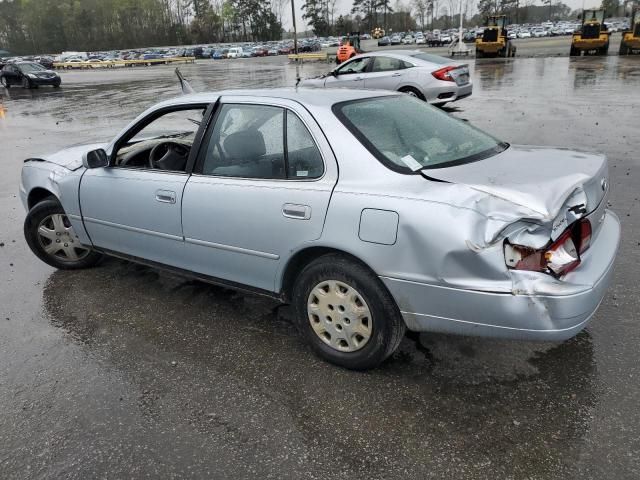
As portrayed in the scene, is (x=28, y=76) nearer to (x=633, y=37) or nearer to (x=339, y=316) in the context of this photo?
(x=339, y=316)

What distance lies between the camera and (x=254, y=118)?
342 cm

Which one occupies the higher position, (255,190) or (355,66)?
(255,190)

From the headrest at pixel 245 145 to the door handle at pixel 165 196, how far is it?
0.48 metres

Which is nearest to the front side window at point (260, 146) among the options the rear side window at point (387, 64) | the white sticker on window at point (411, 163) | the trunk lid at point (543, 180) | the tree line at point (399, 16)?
the white sticker on window at point (411, 163)

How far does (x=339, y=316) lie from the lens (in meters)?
2.99

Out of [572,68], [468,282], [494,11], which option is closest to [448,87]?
[468,282]

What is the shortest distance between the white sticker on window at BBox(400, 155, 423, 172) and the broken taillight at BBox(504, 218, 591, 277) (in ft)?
2.26

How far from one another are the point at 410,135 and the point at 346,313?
1.19 meters

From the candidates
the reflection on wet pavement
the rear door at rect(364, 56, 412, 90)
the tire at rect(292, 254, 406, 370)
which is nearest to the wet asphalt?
the reflection on wet pavement

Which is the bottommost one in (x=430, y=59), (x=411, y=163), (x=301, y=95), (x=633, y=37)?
(x=633, y=37)

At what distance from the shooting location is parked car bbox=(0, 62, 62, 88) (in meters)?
29.0

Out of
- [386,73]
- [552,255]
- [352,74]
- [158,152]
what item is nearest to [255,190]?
[158,152]

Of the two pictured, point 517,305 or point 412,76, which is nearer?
point 517,305

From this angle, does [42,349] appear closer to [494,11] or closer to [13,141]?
[13,141]
